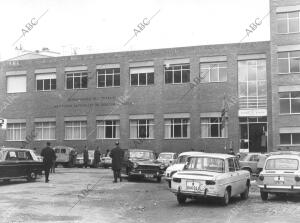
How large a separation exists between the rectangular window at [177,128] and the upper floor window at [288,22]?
34.2 feet

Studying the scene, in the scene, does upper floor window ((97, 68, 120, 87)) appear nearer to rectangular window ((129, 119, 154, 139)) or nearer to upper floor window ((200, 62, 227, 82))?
rectangular window ((129, 119, 154, 139))

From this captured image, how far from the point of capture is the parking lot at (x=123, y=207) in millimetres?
12219

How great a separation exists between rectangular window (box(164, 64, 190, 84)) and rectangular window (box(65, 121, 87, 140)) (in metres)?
8.91

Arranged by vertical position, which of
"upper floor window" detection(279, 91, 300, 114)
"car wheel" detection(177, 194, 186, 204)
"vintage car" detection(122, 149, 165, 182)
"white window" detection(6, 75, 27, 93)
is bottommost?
"car wheel" detection(177, 194, 186, 204)

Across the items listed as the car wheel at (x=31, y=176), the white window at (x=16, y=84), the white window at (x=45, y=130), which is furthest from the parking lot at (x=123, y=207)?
the white window at (x=16, y=84)

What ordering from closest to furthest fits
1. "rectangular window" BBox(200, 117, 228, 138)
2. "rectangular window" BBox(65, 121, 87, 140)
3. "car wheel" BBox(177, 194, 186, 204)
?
"car wheel" BBox(177, 194, 186, 204), "rectangular window" BBox(200, 117, 228, 138), "rectangular window" BBox(65, 121, 87, 140)

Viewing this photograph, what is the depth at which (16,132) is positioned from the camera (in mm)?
46781

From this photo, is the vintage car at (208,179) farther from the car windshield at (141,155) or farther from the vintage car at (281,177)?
the car windshield at (141,155)

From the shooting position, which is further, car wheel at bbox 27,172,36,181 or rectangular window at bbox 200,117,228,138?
rectangular window at bbox 200,117,228,138

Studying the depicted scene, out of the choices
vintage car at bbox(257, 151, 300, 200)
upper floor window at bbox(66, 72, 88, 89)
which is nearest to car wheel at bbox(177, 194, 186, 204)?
vintage car at bbox(257, 151, 300, 200)

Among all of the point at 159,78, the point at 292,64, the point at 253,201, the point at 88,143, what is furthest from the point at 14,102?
the point at 253,201

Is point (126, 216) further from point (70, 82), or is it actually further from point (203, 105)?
point (70, 82)

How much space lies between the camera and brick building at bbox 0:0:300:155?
126 ft

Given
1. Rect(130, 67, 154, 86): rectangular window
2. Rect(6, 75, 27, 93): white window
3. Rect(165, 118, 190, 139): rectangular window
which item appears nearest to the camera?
Rect(165, 118, 190, 139): rectangular window
